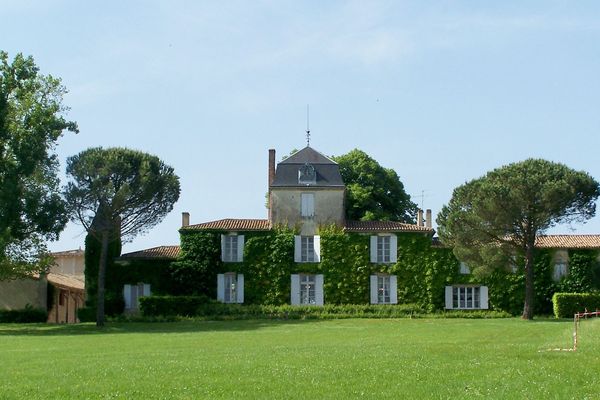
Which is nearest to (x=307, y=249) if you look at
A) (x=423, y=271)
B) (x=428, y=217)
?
(x=423, y=271)

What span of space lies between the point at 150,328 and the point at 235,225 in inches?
442

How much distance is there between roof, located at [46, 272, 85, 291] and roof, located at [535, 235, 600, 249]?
998 inches

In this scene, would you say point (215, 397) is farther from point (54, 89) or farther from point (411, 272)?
point (411, 272)

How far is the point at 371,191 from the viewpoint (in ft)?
183

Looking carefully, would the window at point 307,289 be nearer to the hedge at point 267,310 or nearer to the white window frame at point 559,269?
the hedge at point 267,310

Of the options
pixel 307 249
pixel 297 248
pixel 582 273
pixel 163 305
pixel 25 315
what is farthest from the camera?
pixel 25 315

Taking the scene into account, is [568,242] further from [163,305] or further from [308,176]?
[163,305]

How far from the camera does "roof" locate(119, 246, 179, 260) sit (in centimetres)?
4594

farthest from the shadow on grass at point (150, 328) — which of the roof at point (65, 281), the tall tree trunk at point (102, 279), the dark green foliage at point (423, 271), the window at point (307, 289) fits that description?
the roof at point (65, 281)

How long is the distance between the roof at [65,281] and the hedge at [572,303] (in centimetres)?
2601

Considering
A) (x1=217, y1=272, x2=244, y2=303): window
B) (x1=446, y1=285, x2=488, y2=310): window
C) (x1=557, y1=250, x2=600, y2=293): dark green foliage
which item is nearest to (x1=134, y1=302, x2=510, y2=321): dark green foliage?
(x1=446, y1=285, x2=488, y2=310): window

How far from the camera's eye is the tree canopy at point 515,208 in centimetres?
3862

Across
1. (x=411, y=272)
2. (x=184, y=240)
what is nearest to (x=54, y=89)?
(x=184, y=240)

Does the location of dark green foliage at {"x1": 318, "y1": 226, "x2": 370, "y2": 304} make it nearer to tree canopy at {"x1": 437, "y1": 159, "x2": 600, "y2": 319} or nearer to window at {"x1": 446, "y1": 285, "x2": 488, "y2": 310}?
window at {"x1": 446, "y1": 285, "x2": 488, "y2": 310}
